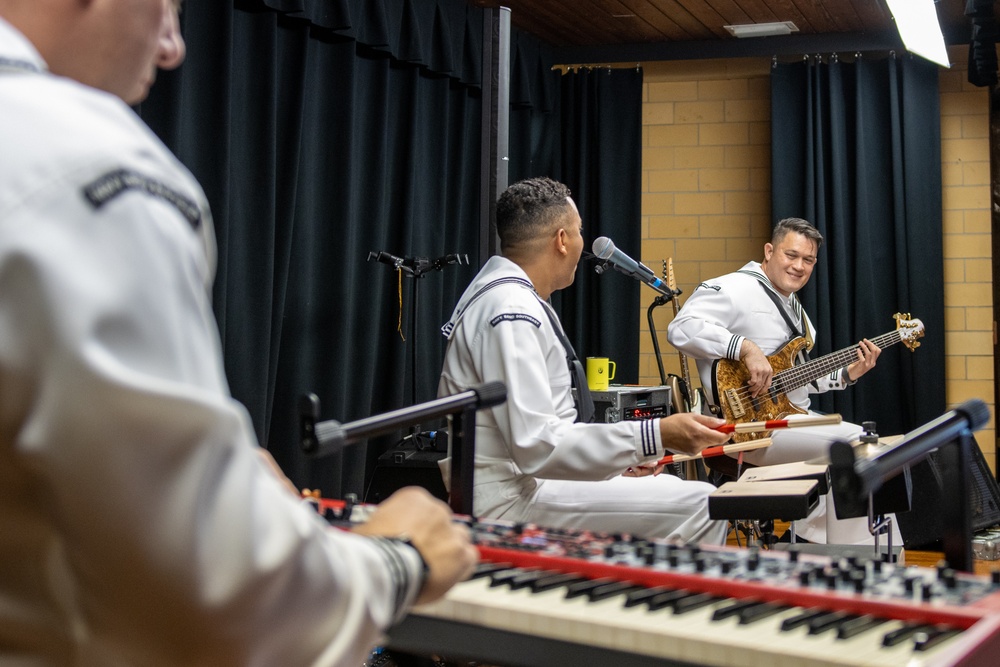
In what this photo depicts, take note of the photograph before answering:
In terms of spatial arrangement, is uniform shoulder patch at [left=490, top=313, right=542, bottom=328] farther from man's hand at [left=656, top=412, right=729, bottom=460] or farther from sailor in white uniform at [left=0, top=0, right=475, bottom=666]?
sailor in white uniform at [left=0, top=0, right=475, bottom=666]

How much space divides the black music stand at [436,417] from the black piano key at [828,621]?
26.3 inches

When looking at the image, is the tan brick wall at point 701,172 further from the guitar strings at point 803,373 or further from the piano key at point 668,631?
the piano key at point 668,631

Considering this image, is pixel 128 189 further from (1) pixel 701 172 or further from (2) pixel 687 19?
(1) pixel 701 172

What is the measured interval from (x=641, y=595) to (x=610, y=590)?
0.04 meters

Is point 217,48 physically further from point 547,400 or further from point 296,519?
point 296,519

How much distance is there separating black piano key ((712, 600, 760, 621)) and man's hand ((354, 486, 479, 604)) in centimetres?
39

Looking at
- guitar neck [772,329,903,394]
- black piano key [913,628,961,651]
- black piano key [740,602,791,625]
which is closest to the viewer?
black piano key [913,628,961,651]

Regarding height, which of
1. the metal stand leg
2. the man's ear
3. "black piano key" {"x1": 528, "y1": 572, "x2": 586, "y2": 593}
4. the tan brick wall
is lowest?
the metal stand leg

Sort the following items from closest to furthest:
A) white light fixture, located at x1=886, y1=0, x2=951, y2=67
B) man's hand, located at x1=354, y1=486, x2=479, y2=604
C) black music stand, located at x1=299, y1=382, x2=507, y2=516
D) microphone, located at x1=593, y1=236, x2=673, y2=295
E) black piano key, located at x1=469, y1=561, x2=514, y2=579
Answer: man's hand, located at x1=354, y1=486, x2=479, y2=604, black piano key, located at x1=469, y1=561, x2=514, y2=579, black music stand, located at x1=299, y1=382, x2=507, y2=516, microphone, located at x1=593, y1=236, x2=673, y2=295, white light fixture, located at x1=886, y1=0, x2=951, y2=67

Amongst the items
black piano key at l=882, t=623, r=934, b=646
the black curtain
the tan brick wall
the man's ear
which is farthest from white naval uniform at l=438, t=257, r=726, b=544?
the tan brick wall

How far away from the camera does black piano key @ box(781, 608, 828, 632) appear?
1.09 metres

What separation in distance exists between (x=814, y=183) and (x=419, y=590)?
232 inches

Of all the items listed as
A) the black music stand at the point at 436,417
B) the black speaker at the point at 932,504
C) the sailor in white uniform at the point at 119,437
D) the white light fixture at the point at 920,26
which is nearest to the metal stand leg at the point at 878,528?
the black speaker at the point at 932,504

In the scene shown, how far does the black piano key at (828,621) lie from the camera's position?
1086 millimetres
